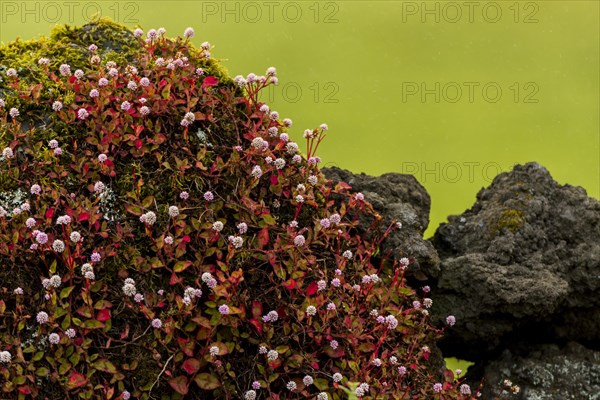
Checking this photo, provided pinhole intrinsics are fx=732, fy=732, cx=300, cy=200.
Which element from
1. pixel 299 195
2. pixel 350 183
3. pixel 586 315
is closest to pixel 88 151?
pixel 299 195

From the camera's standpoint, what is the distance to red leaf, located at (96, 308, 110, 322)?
17.3 feet

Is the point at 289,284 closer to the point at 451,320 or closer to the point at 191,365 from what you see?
the point at 191,365

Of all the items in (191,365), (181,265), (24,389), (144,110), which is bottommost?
(24,389)

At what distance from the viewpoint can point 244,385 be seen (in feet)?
18.0

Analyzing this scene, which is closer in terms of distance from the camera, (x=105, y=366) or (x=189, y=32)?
(x=105, y=366)

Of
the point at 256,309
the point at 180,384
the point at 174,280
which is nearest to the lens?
the point at 180,384

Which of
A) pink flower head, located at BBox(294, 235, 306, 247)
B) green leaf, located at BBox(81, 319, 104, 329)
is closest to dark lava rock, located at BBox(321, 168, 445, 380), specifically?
pink flower head, located at BBox(294, 235, 306, 247)

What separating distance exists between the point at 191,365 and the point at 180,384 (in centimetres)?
15

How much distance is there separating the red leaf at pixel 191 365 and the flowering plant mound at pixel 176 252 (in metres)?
0.02

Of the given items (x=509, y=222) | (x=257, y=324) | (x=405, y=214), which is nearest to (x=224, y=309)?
(x=257, y=324)

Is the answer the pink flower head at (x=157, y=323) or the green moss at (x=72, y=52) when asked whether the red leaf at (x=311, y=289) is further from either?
the green moss at (x=72, y=52)

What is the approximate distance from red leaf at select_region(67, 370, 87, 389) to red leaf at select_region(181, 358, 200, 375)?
2.26 ft

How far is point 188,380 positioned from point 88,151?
6.54 feet

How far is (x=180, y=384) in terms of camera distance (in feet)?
17.0
